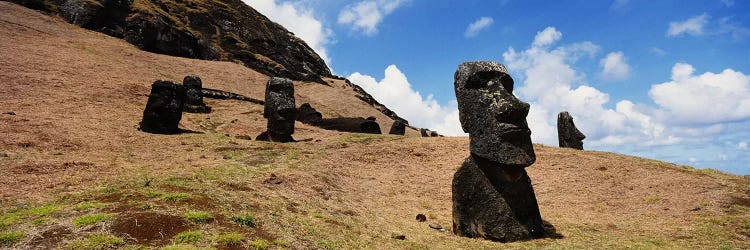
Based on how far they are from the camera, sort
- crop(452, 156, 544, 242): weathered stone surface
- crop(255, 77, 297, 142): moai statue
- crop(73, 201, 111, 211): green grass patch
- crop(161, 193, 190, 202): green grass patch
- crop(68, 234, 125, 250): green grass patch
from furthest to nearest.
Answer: crop(255, 77, 297, 142): moai statue → crop(452, 156, 544, 242): weathered stone surface → crop(161, 193, 190, 202): green grass patch → crop(73, 201, 111, 211): green grass patch → crop(68, 234, 125, 250): green grass patch

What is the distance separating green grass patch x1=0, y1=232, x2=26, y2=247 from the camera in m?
9.24

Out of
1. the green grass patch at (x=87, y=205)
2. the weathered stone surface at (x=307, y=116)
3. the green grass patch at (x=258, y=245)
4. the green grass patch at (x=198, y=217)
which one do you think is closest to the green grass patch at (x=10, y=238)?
the green grass patch at (x=87, y=205)

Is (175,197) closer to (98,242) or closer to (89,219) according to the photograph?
(89,219)

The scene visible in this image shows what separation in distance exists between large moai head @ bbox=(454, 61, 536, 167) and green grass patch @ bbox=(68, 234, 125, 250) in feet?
30.3

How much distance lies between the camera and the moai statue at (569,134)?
3039 centimetres

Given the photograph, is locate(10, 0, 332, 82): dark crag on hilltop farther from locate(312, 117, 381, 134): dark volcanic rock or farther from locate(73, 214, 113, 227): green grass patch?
locate(73, 214, 113, 227): green grass patch

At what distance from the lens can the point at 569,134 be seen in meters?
30.4

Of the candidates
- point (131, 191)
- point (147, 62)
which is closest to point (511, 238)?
point (131, 191)

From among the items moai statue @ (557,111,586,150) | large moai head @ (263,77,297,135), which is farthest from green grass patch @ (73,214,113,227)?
moai statue @ (557,111,586,150)

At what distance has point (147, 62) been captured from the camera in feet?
180

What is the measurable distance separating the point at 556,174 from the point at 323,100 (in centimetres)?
5021

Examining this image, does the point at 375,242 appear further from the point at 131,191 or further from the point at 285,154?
the point at 285,154

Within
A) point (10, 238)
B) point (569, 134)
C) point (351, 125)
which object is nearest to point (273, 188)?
point (10, 238)

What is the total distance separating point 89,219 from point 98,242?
4.97 feet
